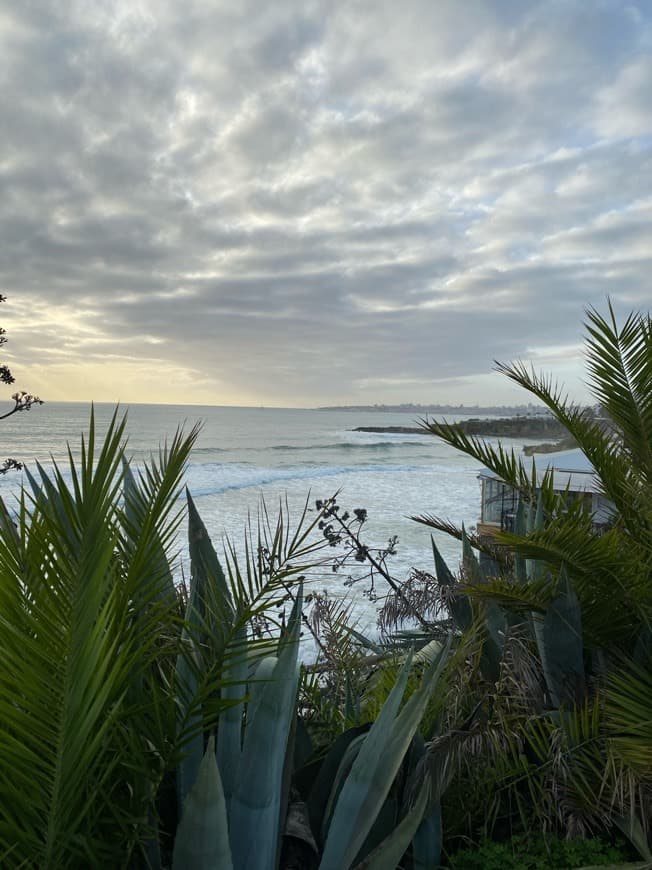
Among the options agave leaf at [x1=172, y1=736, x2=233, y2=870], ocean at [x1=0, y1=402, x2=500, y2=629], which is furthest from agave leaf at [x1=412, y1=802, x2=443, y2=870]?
ocean at [x1=0, y1=402, x2=500, y2=629]

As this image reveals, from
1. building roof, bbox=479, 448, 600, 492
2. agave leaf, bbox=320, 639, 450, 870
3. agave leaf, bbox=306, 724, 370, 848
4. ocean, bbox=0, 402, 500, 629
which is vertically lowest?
ocean, bbox=0, 402, 500, 629

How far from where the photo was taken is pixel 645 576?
2.82 metres

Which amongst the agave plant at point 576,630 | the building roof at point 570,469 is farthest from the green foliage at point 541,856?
the building roof at point 570,469

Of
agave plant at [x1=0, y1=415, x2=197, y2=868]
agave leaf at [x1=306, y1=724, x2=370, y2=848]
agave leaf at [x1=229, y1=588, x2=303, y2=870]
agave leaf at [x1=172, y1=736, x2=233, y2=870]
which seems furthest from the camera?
agave leaf at [x1=306, y1=724, x2=370, y2=848]

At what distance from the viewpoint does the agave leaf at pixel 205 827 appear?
3.81 ft

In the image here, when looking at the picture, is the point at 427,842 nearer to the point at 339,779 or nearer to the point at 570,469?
the point at 339,779

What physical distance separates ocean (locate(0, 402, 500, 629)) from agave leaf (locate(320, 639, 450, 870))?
670 cm

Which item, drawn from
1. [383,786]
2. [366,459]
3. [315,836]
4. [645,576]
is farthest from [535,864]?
[366,459]

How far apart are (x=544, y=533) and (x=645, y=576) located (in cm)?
69

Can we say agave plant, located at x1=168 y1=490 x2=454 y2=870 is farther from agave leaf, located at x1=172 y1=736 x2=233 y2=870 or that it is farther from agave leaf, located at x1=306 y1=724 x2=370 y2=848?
agave leaf, located at x1=306 y1=724 x2=370 y2=848

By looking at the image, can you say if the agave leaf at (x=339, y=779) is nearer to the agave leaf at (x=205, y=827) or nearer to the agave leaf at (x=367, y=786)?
the agave leaf at (x=367, y=786)

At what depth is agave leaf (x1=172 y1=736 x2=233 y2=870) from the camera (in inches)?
45.7

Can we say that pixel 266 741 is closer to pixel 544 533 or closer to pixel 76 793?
pixel 76 793

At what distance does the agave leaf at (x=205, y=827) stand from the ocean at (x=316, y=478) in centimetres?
701
